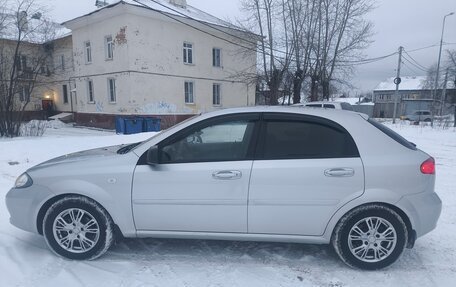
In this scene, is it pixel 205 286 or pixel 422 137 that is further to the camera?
pixel 422 137

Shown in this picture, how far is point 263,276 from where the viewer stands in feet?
9.89

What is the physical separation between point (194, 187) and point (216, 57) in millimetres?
21674

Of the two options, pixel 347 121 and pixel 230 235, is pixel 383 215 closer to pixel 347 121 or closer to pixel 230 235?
pixel 347 121

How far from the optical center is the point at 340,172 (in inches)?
117

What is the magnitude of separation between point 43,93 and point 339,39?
25.9m

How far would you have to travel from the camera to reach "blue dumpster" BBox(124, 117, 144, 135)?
16.7 m

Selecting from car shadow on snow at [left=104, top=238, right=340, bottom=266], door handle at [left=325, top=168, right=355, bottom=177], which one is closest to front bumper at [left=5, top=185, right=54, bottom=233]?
car shadow on snow at [left=104, top=238, right=340, bottom=266]

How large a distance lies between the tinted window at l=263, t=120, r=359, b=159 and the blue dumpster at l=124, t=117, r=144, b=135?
48.0 feet

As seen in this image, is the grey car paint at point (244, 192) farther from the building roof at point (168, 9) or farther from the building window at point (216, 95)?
the building window at point (216, 95)

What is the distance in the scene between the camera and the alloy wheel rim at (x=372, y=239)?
3070 mm

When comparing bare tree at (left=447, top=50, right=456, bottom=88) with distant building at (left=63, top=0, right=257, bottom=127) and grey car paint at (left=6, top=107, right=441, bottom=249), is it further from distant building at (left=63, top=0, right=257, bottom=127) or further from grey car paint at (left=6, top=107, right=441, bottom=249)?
grey car paint at (left=6, top=107, right=441, bottom=249)

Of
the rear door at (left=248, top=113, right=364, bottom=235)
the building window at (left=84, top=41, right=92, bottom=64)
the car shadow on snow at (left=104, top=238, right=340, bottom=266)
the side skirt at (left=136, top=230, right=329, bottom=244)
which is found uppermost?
the building window at (left=84, top=41, right=92, bottom=64)

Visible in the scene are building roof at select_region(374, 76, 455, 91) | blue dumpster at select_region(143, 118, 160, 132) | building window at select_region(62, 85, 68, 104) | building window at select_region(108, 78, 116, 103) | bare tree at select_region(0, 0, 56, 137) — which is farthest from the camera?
building roof at select_region(374, 76, 455, 91)

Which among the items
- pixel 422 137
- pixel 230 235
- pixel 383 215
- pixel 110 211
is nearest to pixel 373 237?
pixel 383 215
